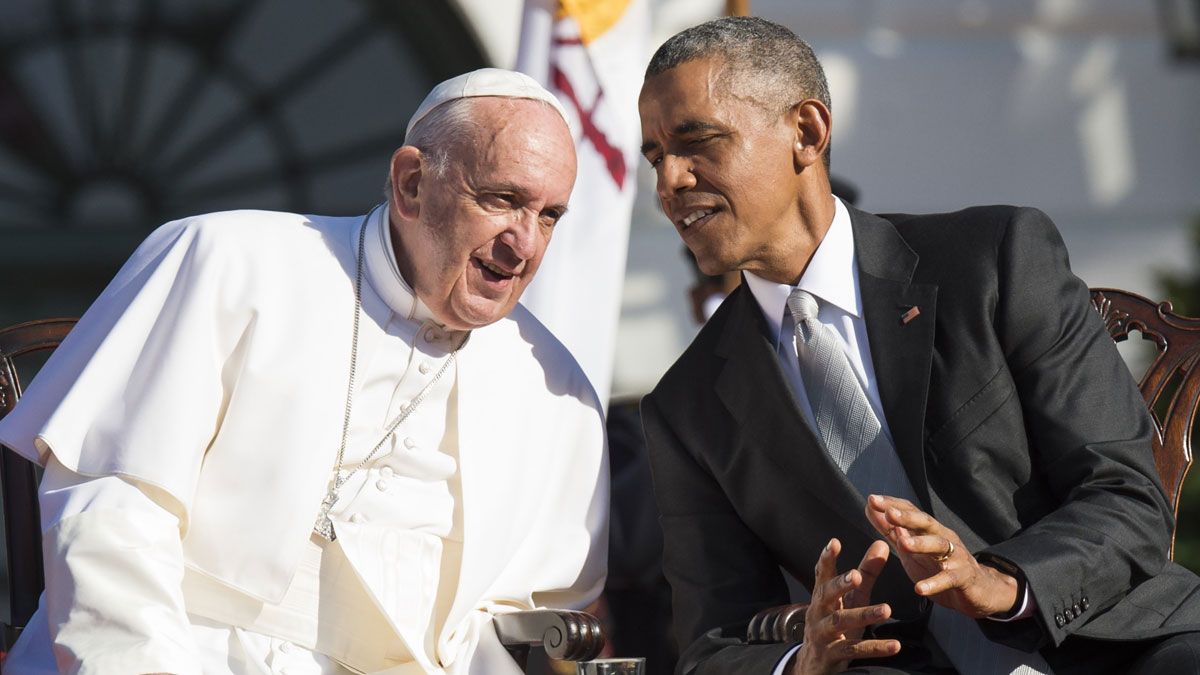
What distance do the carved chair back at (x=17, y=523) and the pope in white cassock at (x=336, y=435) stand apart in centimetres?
34

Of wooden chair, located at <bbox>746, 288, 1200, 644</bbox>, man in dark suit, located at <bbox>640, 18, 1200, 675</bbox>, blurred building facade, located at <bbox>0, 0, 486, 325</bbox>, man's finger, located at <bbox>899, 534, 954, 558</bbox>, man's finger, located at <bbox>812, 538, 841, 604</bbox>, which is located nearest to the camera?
man's finger, located at <bbox>899, 534, 954, 558</bbox>

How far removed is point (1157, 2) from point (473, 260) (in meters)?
5.62

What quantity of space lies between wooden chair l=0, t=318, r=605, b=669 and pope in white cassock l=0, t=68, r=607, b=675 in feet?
0.30

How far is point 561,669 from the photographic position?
3492 mm

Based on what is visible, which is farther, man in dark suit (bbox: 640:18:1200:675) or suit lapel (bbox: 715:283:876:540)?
suit lapel (bbox: 715:283:876:540)

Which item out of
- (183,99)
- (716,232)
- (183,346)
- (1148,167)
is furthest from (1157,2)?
(183,346)

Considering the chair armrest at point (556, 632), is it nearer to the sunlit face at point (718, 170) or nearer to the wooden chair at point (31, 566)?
the wooden chair at point (31, 566)

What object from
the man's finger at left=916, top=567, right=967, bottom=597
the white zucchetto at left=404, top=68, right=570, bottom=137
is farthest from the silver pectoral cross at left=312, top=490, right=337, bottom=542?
the man's finger at left=916, top=567, right=967, bottom=597

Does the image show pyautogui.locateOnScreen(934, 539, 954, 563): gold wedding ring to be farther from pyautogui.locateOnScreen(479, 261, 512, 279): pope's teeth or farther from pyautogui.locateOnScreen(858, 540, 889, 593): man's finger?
pyautogui.locateOnScreen(479, 261, 512, 279): pope's teeth

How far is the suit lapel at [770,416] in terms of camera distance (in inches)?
118

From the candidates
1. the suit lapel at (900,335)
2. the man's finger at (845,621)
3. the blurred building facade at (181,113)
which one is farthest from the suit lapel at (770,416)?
the blurred building facade at (181,113)

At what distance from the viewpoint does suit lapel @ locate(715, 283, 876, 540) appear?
2986 millimetres

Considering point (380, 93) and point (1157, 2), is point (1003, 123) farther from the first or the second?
point (380, 93)

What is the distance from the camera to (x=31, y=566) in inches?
128
